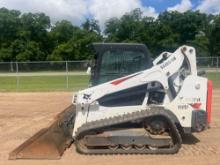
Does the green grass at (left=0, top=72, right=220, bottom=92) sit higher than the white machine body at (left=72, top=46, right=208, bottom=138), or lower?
lower

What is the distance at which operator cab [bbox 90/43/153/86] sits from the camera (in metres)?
9.96

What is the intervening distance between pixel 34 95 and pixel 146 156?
15.6 m

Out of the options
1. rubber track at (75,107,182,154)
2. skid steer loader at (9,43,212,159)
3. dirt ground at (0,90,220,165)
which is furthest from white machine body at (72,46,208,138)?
dirt ground at (0,90,220,165)

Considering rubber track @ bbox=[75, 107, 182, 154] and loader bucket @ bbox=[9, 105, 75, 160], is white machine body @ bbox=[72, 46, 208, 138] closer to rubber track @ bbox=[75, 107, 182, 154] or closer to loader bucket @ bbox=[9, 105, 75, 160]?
rubber track @ bbox=[75, 107, 182, 154]

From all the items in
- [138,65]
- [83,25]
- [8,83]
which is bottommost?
[8,83]

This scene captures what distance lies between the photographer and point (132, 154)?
30.5ft

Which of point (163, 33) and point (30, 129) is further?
A: point (163, 33)

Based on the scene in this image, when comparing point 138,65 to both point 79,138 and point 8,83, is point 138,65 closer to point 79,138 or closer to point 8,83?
point 79,138

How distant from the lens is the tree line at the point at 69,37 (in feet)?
228

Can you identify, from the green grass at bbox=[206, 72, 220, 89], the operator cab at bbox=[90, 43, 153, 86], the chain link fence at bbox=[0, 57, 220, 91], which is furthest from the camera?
the chain link fence at bbox=[0, 57, 220, 91]

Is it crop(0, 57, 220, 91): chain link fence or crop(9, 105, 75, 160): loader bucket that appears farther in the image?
crop(0, 57, 220, 91): chain link fence

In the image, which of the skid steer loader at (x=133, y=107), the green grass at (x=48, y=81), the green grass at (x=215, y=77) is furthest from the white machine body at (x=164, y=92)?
the green grass at (x=215, y=77)

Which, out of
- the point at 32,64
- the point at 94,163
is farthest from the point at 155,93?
the point at 32,64

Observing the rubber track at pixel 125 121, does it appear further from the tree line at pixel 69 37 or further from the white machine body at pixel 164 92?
the tree line at pixel 69 37
